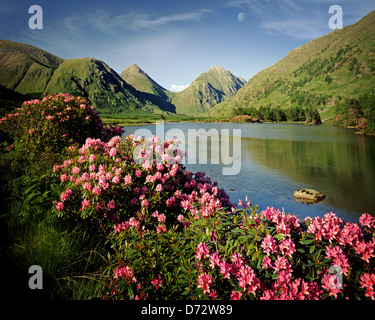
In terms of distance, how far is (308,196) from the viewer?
15.0 metres

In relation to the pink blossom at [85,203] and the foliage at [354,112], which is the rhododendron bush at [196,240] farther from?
the foliage at [354,112]

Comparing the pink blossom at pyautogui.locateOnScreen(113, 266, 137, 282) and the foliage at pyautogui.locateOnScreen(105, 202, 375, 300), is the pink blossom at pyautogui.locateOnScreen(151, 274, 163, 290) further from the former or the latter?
the pink blossom at pyautogui.locateOnScreen(113, 266, 137, 282)

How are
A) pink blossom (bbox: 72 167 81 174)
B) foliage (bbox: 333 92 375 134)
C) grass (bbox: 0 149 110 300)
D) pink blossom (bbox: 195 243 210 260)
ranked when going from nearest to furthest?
pink blossom (bbox: 195 243 210 260) → grass (bbox: 0 149 110 300) → pink blossom (bbox: 72 167 81 174) → foliage (bbox: 333 92 375 134)

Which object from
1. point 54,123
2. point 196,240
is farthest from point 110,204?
point 54,123

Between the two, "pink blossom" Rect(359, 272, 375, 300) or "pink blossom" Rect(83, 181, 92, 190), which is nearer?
"pink blossom" Rect(359, 272, 375, 300)

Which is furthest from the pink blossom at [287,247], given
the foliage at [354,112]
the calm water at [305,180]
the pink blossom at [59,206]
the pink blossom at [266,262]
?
the foliage at [354,112]

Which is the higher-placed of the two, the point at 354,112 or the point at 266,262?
the point at 354,112

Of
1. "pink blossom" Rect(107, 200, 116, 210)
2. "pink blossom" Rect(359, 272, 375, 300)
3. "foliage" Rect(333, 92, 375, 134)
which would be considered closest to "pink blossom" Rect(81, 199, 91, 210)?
"pink blossom" Rect(107, 200, 116, 210)

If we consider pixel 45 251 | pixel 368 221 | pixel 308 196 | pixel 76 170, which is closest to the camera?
pixel 368 221

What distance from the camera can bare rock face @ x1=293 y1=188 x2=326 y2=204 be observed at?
48.0ft

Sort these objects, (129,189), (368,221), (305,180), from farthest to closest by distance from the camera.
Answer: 1. (305,180)
2. (129,189)
3. (368,221)

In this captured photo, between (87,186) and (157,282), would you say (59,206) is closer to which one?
→ (87,186)

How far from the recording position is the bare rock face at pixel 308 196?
48.0 ft
